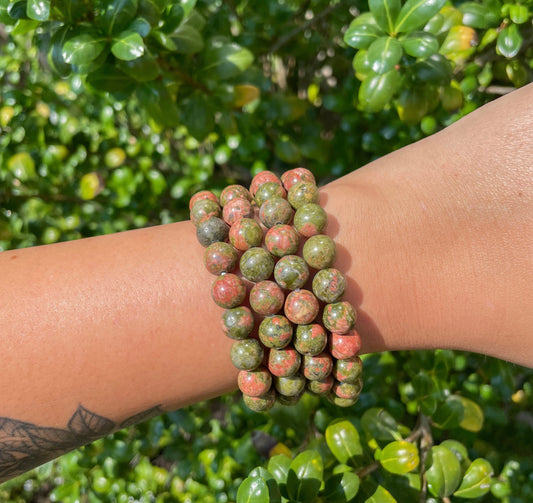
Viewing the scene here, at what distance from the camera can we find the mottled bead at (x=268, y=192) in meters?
1.07

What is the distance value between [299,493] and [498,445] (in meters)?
1.06

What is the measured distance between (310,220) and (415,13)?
2.12 ft

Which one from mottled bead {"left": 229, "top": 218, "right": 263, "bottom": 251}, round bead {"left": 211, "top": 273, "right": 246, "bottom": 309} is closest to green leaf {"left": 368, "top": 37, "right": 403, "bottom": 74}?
mottled bead {"left": 229, "top": 218, "right": 263, "bottom": 251}

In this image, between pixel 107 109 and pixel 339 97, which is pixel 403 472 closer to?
pixel 339 97

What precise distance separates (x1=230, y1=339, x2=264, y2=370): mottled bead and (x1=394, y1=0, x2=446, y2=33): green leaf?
0.88 meters

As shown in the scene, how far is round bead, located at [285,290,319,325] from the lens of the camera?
0.97 metres

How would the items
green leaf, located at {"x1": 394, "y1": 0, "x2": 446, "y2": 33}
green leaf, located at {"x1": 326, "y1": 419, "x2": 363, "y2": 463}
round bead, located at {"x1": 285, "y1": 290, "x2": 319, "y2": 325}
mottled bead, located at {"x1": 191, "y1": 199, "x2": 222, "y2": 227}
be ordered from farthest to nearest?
1. green leaf, located at {"x1": 326, "y1": 419, "x2": 363, "y2": 463}
2. green leaf, located at {"x1": 394, "y1": 0, "x2": 446, "y2": 33}
3. mottled bead, located at {"x1": 191, "y1": 199, "x2": 222, "y2": 227}
4. round bead, located at {"x1": 285, "y1": 290, "x2": 319, "y2": 325}

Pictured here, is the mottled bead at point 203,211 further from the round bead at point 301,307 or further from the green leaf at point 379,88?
the green leaf at point 379,88

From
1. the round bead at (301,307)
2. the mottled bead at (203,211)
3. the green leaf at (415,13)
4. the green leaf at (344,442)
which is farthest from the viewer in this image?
the green leaf at (344,442)

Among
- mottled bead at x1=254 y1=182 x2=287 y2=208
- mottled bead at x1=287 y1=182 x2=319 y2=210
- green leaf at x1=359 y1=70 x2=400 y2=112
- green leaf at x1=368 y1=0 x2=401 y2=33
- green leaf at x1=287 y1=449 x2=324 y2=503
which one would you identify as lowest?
green leaf at x1=287 y1=449 x2=324 y2=503

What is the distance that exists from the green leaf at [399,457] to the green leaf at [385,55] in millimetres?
936

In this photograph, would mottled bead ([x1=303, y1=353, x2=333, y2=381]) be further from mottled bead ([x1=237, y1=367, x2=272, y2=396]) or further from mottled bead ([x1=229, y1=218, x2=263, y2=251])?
mottled bead ([x1=229, y1=218, x2=263, y2=251])

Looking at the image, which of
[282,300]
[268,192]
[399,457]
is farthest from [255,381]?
[399,457]

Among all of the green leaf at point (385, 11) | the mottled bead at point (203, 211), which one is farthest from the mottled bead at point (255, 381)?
the green leaf at point (385, 11)
